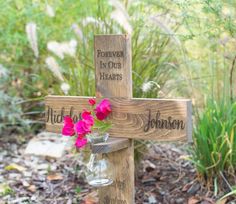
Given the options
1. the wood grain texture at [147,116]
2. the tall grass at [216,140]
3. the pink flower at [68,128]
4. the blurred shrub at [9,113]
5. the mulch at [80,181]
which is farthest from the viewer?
the blurred shrub at [9,113]

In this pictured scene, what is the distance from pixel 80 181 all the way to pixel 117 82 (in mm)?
1160

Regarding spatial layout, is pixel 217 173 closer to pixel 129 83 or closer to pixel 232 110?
pixel 232 110

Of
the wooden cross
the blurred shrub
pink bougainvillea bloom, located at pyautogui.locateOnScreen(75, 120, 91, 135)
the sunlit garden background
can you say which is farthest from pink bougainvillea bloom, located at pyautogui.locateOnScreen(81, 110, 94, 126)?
the blurred shrub

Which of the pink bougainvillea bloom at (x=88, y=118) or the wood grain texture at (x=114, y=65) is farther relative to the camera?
the wood grain texture at (x=114, y=65)

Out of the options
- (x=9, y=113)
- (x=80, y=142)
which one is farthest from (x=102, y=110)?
(x=9, y=113)

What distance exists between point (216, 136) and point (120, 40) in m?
0.94

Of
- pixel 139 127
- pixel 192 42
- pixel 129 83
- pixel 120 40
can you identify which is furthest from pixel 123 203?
pixel 192 42

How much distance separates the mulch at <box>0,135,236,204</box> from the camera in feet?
11.0

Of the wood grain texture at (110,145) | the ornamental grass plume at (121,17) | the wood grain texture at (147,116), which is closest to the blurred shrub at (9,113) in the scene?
the ornamental grass plume at (121,17)

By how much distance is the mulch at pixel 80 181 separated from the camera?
336 cm

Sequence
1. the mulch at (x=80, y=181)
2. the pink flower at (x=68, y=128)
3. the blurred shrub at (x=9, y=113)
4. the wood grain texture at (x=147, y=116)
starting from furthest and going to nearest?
the blurred shrub at (x=9, y=113) → the mulch at (x=80, y=181) → the pink flower at (x=68, y=128) → the wood grain texture at (x=147, y=116)

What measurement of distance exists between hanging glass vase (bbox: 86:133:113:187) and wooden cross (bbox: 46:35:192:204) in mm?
52

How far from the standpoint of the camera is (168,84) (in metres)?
3.69

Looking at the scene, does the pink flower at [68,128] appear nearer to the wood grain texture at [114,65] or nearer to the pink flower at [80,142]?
the pink flower at [80,142]
